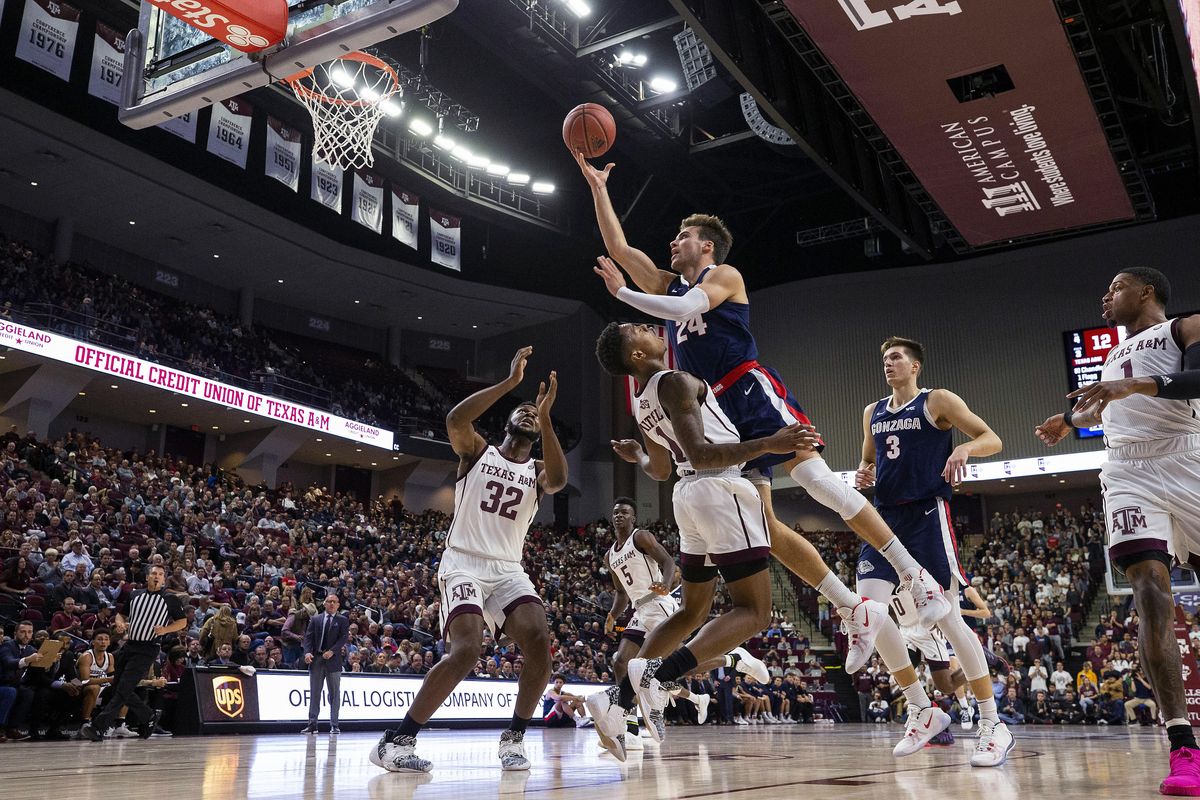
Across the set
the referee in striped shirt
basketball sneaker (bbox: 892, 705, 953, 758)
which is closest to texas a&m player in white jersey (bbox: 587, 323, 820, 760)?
basketball sneaker (bbox: 892, 705, 953, 758)

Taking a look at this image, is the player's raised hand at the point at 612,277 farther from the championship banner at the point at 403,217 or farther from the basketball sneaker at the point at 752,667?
the championship banner at the point at 403,217

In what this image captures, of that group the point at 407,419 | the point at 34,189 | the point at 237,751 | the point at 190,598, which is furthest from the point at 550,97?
the point at 237,751

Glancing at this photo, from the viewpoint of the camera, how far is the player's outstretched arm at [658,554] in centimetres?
813

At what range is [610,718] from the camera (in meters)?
4.29

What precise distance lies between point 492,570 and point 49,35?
55.5ft

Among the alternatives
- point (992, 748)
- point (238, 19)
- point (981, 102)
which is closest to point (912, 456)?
point (992, 748)

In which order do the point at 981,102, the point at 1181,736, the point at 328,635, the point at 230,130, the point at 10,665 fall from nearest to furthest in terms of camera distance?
the point at 1181,736
the point at 10,665
the point at 328,635
the point at 981,102
the point at 230,130

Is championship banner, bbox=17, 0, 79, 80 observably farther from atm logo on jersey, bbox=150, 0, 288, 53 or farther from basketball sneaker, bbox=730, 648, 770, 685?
basketball sneaker, bbox=730, 648, 770, 685

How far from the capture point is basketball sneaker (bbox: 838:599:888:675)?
16.4 ft

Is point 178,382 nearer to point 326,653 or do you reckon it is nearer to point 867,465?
point 326,653

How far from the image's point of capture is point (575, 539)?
100ft

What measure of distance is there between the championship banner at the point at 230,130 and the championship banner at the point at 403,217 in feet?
16.9

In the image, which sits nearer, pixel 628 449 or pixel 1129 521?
Result: pixel 1129 521

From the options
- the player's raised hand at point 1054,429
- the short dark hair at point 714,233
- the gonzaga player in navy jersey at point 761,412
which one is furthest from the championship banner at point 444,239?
the player's raised hand at point 1054,429
